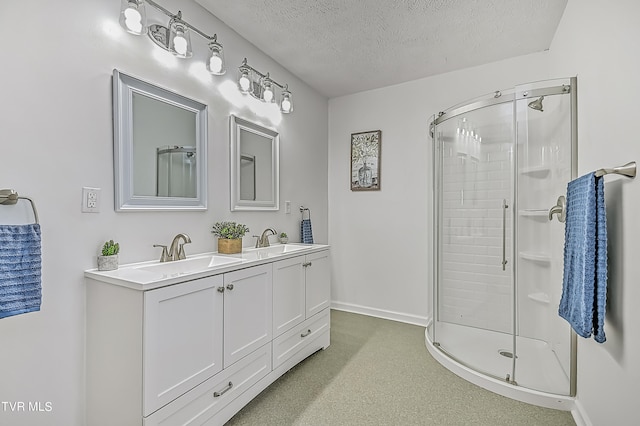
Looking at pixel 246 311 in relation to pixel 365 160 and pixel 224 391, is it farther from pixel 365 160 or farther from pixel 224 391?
pixel 365 160

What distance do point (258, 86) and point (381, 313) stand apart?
266 centimetres

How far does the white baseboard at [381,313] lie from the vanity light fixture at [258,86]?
2.32 metres

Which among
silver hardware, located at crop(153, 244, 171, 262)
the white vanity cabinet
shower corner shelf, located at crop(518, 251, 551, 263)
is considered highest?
silver hardware, located at crop(153, 244, 171, 262)

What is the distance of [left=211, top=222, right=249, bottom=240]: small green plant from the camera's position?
7.27 ft

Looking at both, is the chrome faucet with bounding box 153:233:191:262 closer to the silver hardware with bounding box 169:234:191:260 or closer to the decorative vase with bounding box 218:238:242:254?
the silver hardware with bounding box 169:234:191:260

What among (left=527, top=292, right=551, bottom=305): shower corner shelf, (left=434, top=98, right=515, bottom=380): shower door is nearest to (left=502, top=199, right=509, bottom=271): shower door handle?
(left=434, top=98, right=515, bottom=380): shower door

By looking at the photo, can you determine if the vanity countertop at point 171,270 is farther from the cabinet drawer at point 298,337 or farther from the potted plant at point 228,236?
the cabinet drawer at point 298,337

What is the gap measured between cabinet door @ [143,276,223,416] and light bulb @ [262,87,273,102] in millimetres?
1575

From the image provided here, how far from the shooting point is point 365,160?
3645 mm

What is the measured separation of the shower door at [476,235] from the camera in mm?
2367

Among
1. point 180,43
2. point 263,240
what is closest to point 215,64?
point 180,43

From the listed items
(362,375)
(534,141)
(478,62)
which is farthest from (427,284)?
(478,62)

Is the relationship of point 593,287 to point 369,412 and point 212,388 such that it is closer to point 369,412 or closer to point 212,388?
point 369,412

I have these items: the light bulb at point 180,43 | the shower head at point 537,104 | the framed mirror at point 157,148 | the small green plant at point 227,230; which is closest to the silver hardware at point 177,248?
the framed mirror at point 157,148
